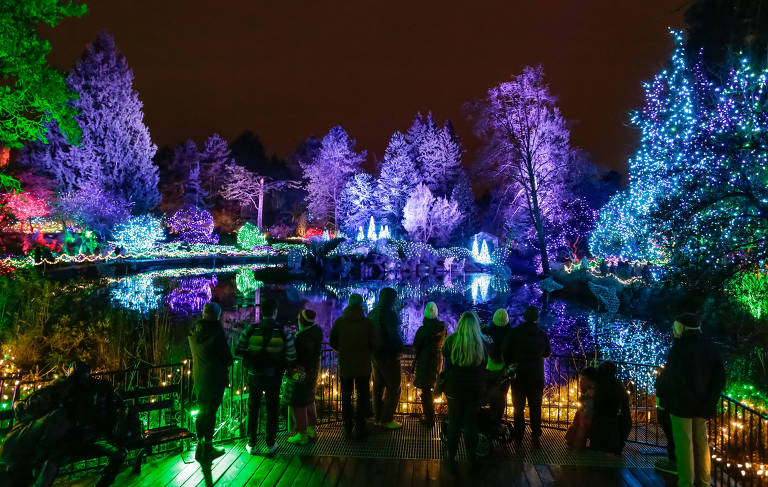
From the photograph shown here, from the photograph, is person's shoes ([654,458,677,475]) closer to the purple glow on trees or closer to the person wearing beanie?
the person wearing beanie

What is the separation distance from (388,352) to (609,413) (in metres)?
2.46

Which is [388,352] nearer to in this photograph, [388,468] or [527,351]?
[388,468]

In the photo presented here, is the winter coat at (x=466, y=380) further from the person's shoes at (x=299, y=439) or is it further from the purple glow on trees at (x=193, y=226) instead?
the purple glow on trees at (x=193, y=226)

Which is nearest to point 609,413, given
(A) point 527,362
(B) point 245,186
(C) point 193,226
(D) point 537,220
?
(A) point 527,362

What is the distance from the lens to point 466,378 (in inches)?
183

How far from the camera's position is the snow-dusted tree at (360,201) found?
4641 cm

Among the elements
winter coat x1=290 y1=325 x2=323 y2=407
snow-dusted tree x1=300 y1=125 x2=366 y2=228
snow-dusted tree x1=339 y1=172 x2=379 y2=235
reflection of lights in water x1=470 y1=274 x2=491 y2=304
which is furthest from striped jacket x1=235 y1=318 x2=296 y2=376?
snow-dusted tree x1=300 y1=125 x2=366 y2=228

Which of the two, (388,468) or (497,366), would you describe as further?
(497,366)

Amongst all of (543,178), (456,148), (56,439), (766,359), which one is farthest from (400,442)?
(456,148)

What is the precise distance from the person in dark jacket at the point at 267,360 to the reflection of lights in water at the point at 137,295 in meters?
10.2

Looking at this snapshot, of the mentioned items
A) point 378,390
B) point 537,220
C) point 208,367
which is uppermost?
point 537,220

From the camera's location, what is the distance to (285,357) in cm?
507

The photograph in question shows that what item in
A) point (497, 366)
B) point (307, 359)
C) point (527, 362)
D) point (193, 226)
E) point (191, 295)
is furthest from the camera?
point (193, 226)

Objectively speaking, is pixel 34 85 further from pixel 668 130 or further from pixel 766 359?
pixel 668 130
